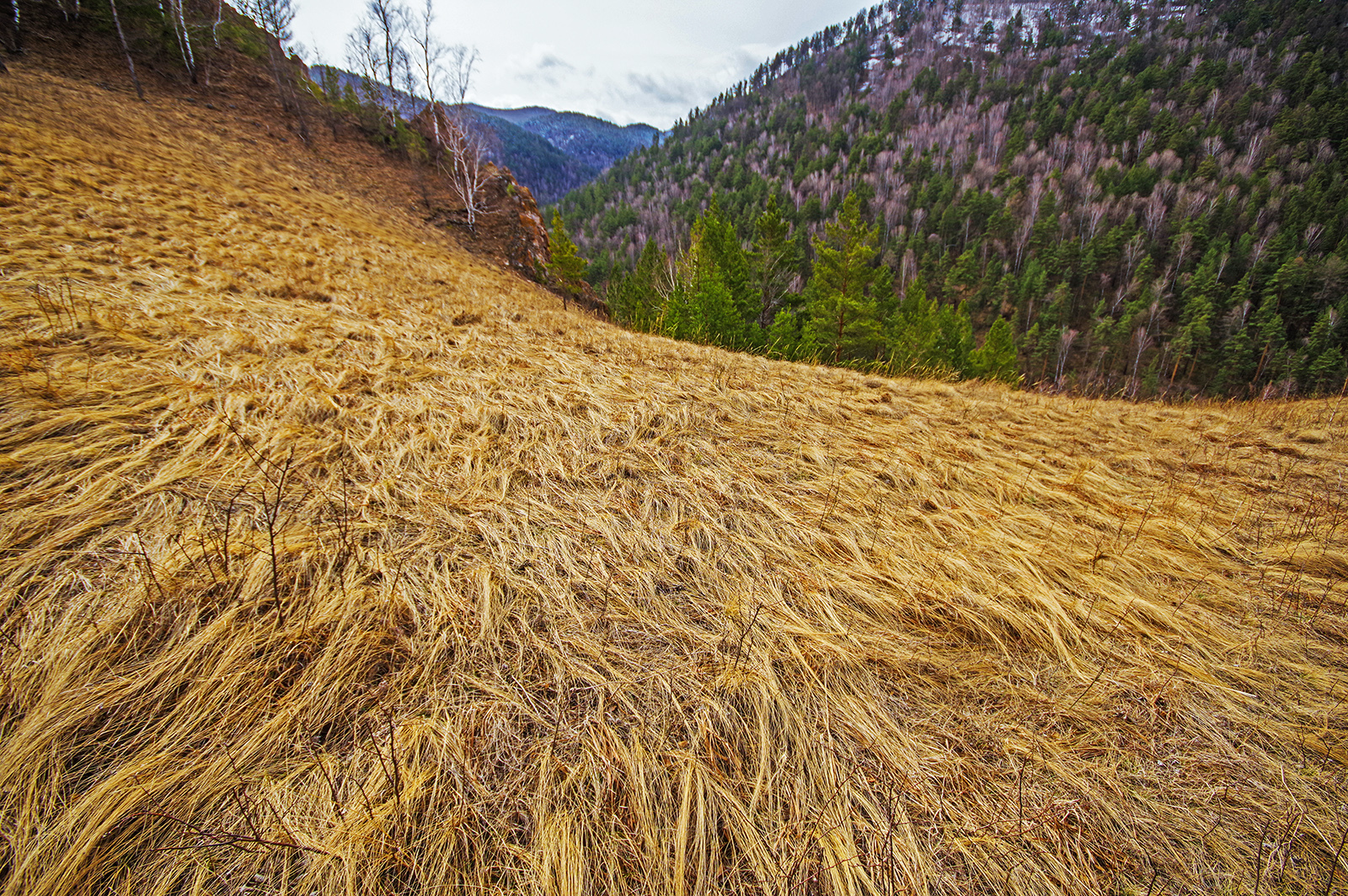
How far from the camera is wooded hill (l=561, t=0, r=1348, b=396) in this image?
20656 millimetres

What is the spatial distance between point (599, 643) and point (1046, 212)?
8416cm

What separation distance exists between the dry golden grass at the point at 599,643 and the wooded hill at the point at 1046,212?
7417 millimetres

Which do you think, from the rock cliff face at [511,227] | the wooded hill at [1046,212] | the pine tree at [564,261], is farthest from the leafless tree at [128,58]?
the wooded hill at [1046,212]

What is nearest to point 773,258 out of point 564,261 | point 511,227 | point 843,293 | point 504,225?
point 843,293

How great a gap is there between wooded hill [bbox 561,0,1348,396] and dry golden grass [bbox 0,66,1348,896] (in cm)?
742

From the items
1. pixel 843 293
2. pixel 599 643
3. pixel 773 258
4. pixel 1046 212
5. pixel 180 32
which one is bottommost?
pixel 599 643

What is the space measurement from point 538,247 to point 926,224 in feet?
216

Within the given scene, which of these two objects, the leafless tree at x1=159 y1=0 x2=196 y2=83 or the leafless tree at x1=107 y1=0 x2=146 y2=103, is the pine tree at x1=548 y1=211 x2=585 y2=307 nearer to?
the leafless tree at x1=107 y1=0 x2=146 y2=103

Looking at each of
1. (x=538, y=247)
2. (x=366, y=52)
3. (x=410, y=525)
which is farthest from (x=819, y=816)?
(x=366, y=52)

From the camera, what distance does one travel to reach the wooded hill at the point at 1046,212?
20656mm

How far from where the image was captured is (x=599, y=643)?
5.65ft

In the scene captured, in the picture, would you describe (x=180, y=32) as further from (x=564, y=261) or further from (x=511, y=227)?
(x=564, y=261)

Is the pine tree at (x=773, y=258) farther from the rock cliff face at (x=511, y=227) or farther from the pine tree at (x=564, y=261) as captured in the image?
the rock cliff face at (x=511, y=227)

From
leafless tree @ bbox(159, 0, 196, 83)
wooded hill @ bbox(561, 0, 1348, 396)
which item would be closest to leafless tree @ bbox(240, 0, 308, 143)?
leafless tree @ bbox(159, 0, 196, 83)
